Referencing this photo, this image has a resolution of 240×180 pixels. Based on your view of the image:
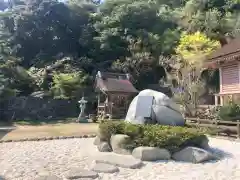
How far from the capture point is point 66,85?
27.0 m

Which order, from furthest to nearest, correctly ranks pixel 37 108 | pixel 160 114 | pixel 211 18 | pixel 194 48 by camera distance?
pixel 211 18 → pixel 194 48 → pixel 37 108 → pixel 160 114

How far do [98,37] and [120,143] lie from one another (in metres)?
25.5

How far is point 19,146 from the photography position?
34.4 feet

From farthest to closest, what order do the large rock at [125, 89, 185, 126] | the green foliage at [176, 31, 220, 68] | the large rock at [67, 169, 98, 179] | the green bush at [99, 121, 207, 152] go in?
the green foliage at [176, 31, 220, 68]
the large rock at [125, 89, 185, 126]
the green bush at [99, 121, 207, 152]
the large rock at [67, 169, 98, 179]

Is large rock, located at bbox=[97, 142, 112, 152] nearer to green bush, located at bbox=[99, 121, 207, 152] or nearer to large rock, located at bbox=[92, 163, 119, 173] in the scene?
green bush, located at bbox=[99, 121, 207, 152]

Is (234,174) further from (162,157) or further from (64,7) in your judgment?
(64,7)

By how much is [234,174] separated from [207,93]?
23.7 m

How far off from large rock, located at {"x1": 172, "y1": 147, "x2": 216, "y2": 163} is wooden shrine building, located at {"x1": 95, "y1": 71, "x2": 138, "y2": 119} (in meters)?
15.5

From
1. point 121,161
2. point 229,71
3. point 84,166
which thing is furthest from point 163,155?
point 229,71

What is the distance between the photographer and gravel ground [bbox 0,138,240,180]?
648 cm

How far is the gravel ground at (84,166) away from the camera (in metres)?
6.48

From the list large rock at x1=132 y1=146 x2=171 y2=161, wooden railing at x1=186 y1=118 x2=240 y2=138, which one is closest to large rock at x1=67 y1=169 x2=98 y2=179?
large rock at x1=132 y1=146 x2=171 y2=161

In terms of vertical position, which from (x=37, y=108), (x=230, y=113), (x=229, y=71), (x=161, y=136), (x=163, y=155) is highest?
(x=229, y=71)

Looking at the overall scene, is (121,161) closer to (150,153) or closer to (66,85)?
→ (150,153)
